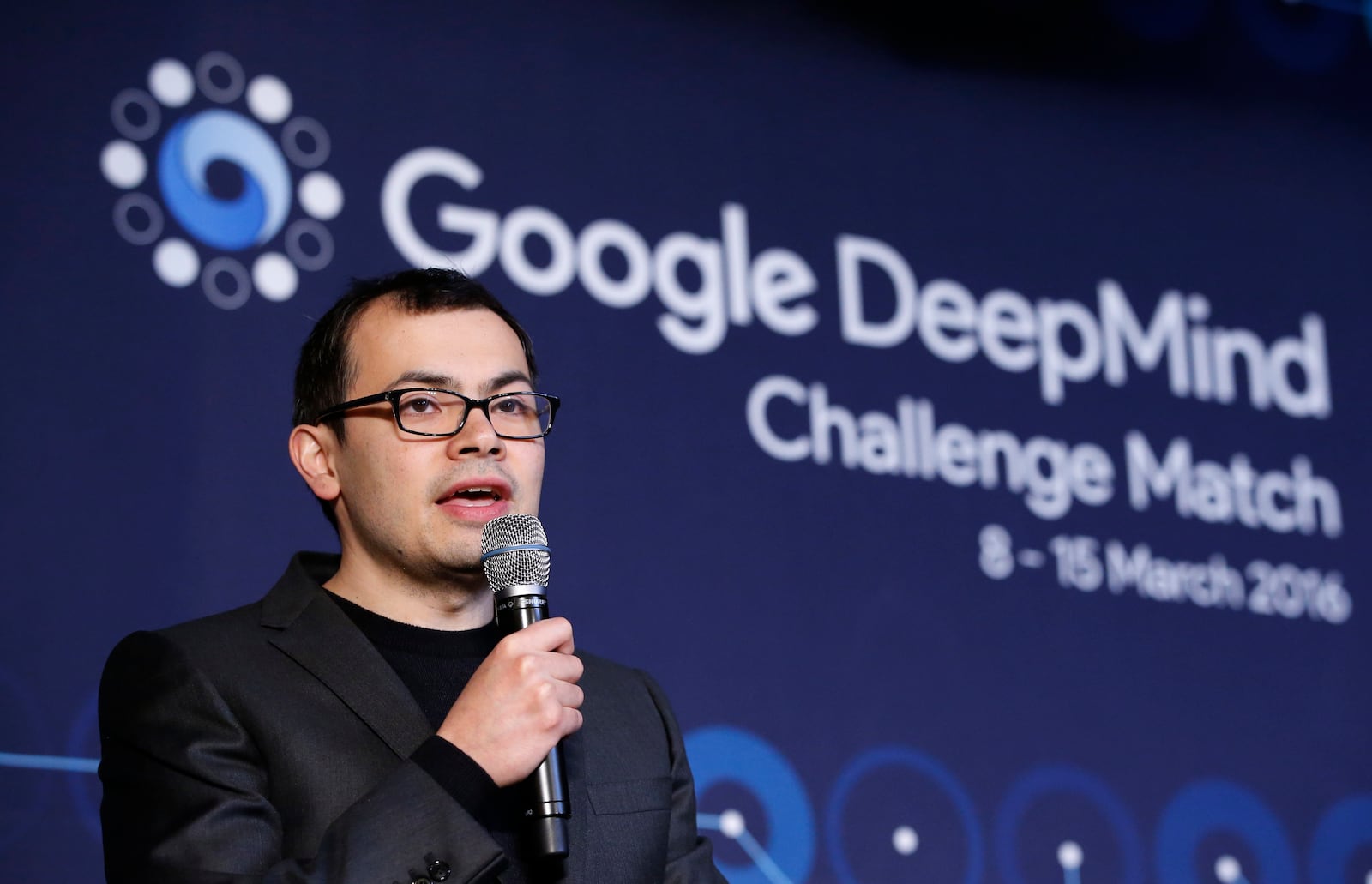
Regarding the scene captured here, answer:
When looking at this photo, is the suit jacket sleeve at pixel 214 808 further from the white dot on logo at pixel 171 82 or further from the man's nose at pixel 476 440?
the white dot on logo at pixel 171 82

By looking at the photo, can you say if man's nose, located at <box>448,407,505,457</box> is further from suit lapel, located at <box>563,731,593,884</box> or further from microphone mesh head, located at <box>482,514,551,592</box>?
suit lapel, located at <box>563,731,593,884</box>

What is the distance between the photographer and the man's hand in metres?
1.86

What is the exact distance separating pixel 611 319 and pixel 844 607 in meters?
0.85

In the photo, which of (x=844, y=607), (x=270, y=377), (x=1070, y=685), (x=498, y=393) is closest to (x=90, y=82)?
(x=270, y=377)

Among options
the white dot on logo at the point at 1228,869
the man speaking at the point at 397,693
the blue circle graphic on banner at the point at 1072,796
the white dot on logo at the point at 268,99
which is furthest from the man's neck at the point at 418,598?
the white dot on logo at the point at 1228,869

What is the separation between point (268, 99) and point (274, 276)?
0.40m

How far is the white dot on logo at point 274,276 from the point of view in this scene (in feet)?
10.8

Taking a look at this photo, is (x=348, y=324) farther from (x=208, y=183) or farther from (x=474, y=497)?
(x=208, y=183)

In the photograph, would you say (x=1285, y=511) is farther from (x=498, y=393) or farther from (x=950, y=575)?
(x=498, y=393)

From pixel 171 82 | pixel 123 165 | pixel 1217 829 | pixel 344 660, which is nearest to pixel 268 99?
pixel 171 82

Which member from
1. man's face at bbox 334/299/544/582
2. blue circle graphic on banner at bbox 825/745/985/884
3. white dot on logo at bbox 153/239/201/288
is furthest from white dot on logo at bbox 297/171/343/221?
blue circle graphic on banner at bbox 825/745/985/884

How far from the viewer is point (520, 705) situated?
73.6 inches

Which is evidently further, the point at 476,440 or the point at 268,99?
the point at 268,99

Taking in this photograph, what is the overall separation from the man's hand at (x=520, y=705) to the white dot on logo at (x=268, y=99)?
1869 mm
